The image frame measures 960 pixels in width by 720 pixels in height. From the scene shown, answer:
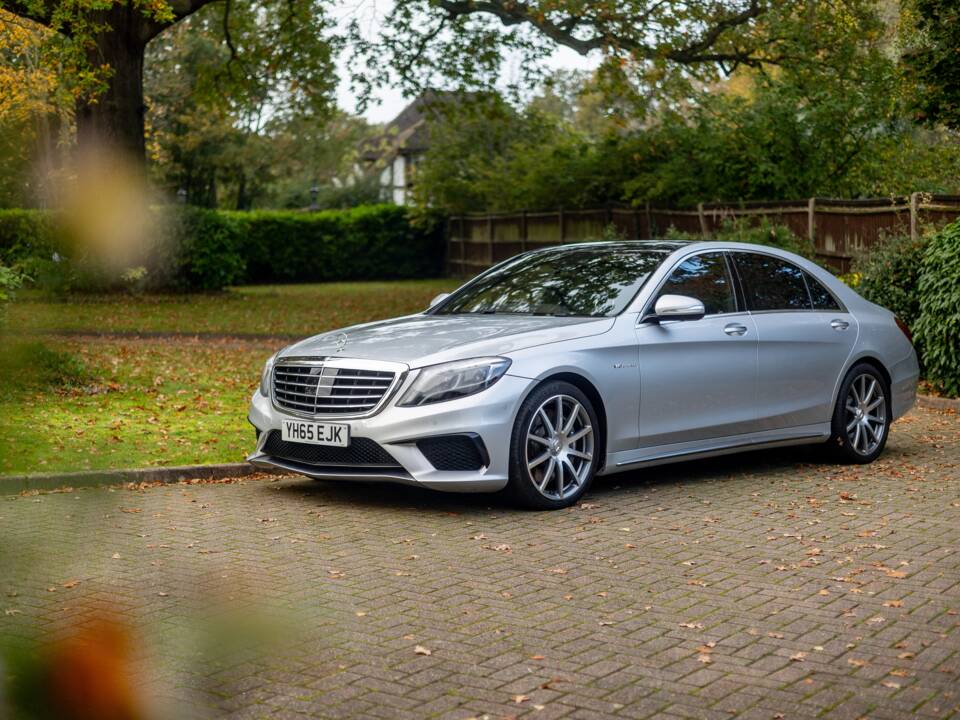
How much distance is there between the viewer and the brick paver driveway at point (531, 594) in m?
1.79

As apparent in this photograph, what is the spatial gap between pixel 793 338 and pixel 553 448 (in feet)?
8.02

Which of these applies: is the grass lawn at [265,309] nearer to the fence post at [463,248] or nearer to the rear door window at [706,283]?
the fence post at [463,248]

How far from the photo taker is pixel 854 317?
9.62m

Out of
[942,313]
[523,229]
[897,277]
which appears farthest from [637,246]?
[523,229]

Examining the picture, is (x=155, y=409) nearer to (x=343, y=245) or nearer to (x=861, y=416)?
(x=861, y=416)

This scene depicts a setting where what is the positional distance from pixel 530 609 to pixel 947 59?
530 inches

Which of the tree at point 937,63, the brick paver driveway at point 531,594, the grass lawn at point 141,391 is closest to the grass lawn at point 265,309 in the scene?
the grass lawn at point 141,391

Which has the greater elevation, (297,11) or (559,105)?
(559,105)

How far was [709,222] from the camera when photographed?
78.2 feet

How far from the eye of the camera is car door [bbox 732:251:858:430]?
891 centimetres

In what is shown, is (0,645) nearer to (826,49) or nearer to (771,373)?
(771,373)

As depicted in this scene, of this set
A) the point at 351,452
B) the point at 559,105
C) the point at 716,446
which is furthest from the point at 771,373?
the point at 559,105

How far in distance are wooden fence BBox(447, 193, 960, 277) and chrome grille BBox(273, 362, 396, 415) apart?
33.7 ft

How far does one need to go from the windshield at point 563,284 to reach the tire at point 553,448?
807 millimetres
